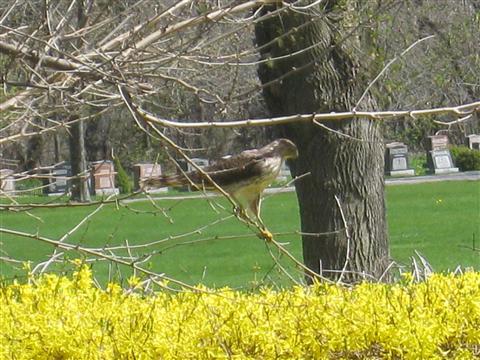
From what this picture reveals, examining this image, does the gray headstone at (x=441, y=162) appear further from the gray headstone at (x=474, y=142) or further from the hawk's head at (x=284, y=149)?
the hawk's head at (x=284, y=149)

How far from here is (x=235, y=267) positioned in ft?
53.6

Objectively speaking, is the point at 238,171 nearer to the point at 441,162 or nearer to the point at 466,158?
the point at 441,162

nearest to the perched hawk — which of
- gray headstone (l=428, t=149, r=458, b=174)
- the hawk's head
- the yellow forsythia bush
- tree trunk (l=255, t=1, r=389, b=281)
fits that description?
the hawk's head

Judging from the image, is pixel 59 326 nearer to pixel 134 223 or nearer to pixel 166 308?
pixel 166 308

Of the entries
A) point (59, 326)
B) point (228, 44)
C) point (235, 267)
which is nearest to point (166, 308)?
point (59, 326)

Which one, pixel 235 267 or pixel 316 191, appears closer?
pixel 316 191

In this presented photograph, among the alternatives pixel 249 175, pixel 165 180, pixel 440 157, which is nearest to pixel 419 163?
pixel 440 157

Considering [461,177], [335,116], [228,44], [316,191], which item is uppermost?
[228,44]

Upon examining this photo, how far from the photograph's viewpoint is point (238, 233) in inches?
819

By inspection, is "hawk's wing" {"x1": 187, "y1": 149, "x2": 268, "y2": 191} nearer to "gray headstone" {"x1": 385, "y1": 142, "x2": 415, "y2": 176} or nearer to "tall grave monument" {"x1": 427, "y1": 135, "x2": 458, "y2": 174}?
"gray headstone" {"x1": 385, "y1": 142, "x2": 415, "y2": 176}

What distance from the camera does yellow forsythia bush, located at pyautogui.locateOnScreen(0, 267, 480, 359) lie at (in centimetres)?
426

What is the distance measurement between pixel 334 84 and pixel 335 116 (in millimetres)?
4102

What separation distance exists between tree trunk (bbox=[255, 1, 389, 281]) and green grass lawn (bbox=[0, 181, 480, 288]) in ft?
8.02

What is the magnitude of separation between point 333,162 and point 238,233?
12.9 metres
